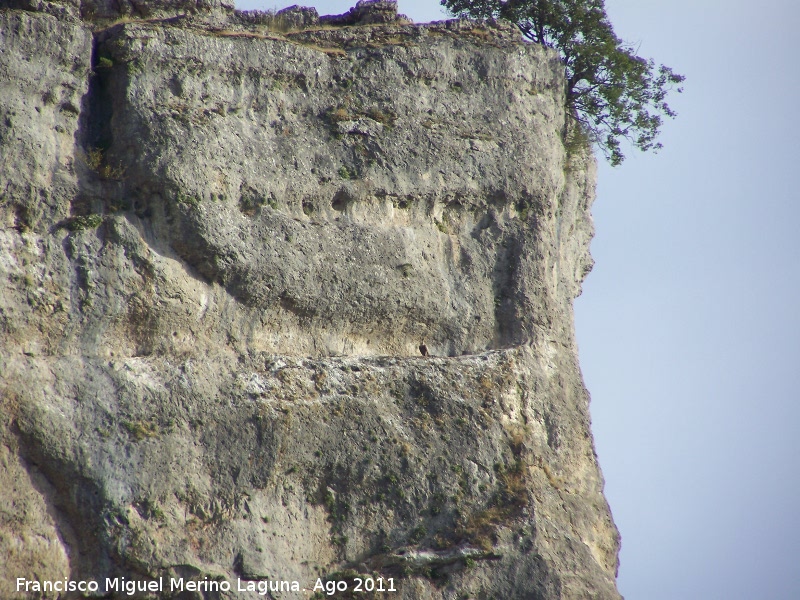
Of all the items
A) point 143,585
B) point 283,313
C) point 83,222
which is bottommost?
point 143,585

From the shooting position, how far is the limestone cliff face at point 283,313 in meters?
19.2

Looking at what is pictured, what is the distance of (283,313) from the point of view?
71.4 feet

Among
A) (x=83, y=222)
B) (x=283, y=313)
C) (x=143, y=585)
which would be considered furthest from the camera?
(x=283, y=313)

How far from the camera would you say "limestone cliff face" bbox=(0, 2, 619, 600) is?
1920 cm

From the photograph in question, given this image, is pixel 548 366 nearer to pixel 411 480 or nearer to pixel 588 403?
pixel 588 403

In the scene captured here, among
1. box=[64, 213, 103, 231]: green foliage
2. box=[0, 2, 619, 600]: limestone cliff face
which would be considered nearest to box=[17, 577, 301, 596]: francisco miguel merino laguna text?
box=[0, 2, 619, 600]: limestone cliff face

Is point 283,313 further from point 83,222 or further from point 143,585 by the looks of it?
point 143,585

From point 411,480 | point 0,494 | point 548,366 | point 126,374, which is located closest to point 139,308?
point 126,374

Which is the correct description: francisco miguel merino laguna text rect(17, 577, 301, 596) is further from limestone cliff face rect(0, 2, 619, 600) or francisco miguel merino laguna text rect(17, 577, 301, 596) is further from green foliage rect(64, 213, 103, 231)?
green foliage rect(64, 213, 103, 231)

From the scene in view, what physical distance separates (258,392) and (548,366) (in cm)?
633

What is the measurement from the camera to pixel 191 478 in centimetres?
1956

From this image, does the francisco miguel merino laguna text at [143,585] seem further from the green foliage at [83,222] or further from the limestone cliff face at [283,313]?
the green foliage at [83,222]

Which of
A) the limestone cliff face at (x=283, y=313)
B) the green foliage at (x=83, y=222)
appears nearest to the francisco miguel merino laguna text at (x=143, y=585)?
the limestone cliff face at (x=283, y=313)

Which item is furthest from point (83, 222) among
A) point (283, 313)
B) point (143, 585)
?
point (143, 585)
